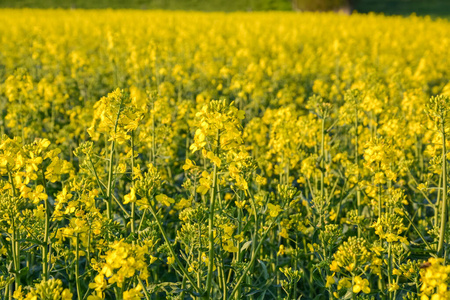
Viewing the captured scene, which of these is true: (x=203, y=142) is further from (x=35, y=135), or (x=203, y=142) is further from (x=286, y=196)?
(x=35, y=135)

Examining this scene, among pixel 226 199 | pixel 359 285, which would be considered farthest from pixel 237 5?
pixel 359 285

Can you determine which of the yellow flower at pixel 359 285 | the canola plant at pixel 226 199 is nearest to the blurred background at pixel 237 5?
the canola plant at pixel 226 199

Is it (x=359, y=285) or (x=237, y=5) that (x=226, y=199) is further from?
(x=237, y=5)

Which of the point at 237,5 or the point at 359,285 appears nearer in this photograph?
the point at 359,285

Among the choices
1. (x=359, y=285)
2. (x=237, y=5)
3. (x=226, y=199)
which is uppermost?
(x=237, y=5)

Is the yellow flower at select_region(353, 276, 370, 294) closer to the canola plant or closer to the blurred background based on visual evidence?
the canola plant

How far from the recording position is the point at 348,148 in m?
5.55

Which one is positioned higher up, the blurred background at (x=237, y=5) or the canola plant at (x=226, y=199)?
the blurred background at (x=237, y=5)

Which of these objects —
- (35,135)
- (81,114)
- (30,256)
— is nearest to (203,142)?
(30,256)

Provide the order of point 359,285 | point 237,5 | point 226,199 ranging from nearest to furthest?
1. point 359,285
2. point 226,199
3. point 237,5

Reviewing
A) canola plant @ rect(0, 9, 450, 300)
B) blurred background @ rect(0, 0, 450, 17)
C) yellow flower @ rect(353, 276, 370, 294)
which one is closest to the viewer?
yellow flower @ rect(353, 276, 370, 294)

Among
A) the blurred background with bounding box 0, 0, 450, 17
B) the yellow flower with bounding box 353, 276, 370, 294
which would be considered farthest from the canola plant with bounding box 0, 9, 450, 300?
the blurred background with bounding box 0, 0, 450, 17

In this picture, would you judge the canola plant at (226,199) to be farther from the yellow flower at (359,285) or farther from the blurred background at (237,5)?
the blurred background at (237,5)

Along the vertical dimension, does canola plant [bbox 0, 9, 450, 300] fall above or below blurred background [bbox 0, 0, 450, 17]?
below
